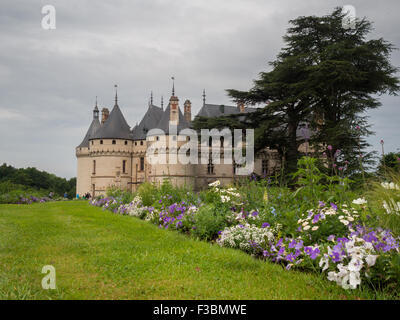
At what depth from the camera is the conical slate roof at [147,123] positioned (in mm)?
35000

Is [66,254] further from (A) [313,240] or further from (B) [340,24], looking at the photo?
(B) [340,24]

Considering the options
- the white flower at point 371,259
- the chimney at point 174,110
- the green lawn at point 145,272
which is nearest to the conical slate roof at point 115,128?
the chimney at point 174,110

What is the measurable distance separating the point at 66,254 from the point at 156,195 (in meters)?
4.68

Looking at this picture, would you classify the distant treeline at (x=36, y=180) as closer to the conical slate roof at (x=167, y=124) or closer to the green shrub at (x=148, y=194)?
the conical slate roof at (x=167, y=124)

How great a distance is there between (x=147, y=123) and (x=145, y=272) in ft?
107

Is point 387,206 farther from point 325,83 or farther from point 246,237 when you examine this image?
point 325,83

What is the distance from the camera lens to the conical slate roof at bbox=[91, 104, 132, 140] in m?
34.2

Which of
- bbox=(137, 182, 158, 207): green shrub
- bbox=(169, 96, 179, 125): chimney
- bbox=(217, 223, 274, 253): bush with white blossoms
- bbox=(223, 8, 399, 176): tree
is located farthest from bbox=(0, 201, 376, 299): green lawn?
bbox=(169, 96, 179, 125): chimney

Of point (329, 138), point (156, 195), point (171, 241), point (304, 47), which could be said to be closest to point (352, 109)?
point (329, 138)

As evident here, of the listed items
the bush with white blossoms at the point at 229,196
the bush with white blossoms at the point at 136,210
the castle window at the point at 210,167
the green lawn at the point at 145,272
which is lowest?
the green lawn at the point at 145,272

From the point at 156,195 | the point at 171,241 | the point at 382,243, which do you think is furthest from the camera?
the point at 156,195

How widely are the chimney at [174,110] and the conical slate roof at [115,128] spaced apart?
6011mm

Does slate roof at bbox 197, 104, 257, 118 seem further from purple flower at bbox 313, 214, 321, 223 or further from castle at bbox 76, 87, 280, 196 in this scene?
purple flower at bbox 313, 214, 321, 223

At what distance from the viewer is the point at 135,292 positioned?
8.91ft
